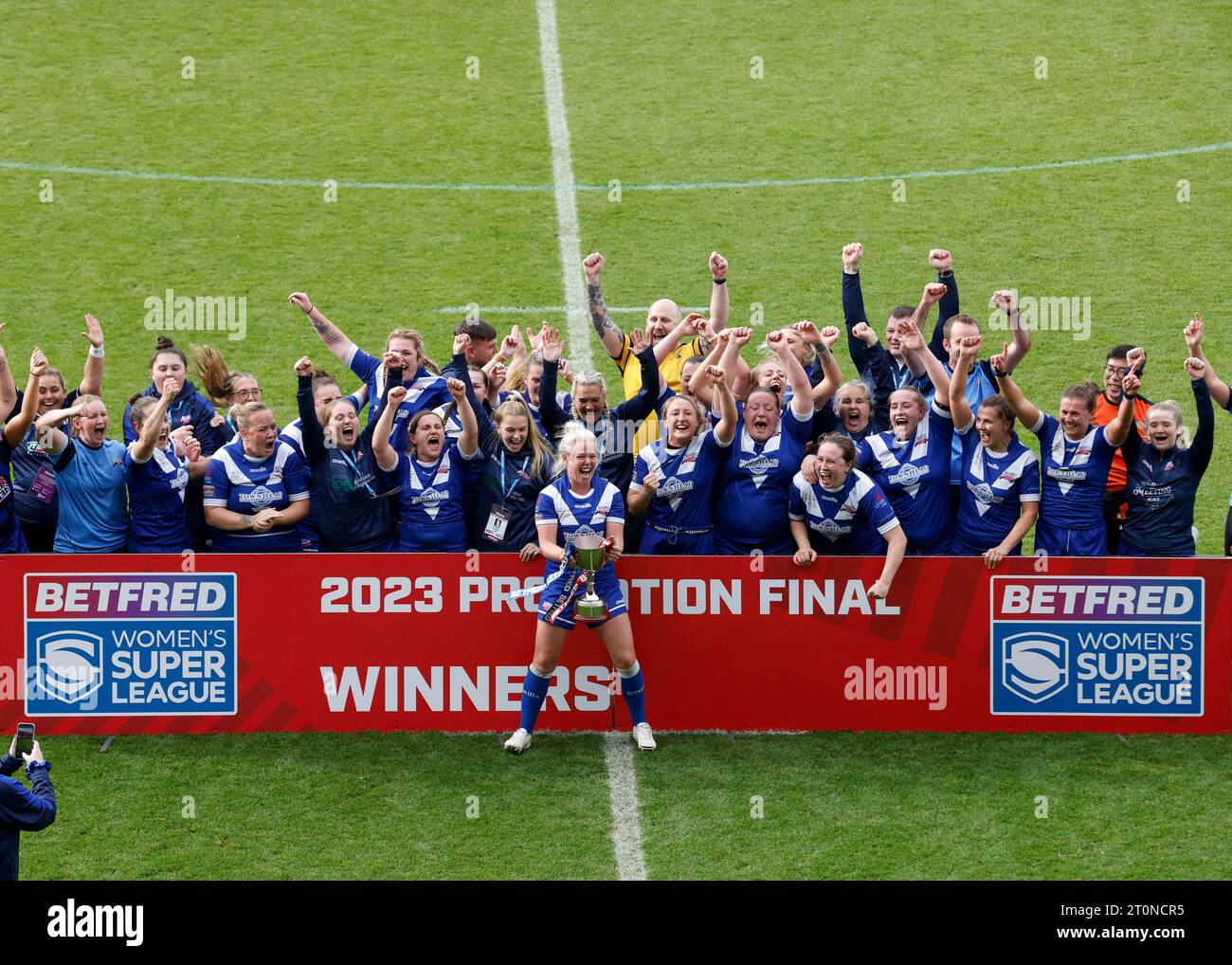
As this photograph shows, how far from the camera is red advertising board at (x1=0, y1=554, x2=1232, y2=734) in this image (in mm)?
10039

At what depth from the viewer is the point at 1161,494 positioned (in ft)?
34.2

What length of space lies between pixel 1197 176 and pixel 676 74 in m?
6.48

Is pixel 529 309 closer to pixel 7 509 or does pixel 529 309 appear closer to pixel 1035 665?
pixel 7 509

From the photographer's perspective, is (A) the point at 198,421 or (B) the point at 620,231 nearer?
(A) the point at 198,421

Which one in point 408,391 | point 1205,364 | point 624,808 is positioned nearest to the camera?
point 624,808

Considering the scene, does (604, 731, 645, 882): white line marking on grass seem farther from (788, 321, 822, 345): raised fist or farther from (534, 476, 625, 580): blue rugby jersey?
(788, 321, 822, 345): raised fist

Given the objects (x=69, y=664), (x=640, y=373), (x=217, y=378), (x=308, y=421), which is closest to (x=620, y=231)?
(x=640, y=373)

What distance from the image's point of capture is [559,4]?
24156mm

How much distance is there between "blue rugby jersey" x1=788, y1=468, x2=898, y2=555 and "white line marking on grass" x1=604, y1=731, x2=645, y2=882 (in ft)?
5.41

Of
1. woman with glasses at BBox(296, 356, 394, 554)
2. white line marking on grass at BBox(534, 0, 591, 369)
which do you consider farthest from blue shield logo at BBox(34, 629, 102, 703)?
white line marking on grass at BBox(534, 0, 591, 369)

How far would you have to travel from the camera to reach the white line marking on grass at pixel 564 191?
55.3 ft

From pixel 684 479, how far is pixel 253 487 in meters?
2.48

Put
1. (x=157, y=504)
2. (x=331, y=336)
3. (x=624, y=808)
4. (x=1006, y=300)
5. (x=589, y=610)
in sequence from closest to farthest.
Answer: (x=624, y=808)
(x=589, y=610)
(x=157, y=504)
(x=1006, y=300)
(x=331, y=336)
